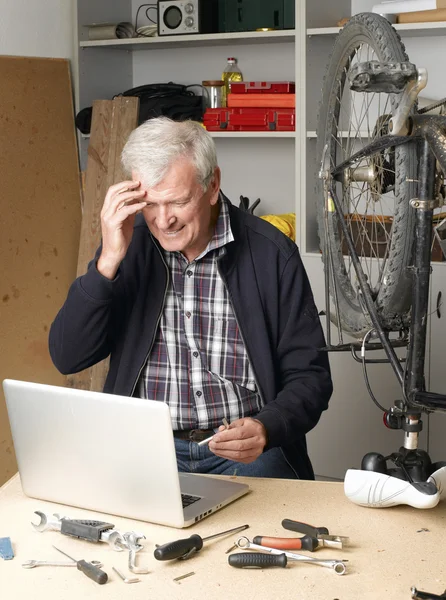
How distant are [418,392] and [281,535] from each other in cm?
31

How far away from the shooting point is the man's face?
73.2 inches

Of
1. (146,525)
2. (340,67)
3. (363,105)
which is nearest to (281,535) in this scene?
(146,525)

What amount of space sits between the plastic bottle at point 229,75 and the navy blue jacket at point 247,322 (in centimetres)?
156

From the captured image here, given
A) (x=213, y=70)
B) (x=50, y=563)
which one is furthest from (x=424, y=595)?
(x=213, y=70)

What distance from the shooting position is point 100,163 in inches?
135

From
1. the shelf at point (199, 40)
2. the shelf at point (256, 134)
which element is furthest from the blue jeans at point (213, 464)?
the shelf at point (199, 40)

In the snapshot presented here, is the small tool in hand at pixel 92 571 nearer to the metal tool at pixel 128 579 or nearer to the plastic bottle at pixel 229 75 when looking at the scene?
the metal tool at pixel 128 579

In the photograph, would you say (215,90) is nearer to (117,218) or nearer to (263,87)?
(263,87)

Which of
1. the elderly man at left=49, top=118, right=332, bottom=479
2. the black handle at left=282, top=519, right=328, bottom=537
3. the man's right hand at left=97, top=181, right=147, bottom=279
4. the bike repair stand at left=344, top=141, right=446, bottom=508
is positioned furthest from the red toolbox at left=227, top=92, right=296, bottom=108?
the black handle at left=282, top=519, right=328, bottom=537

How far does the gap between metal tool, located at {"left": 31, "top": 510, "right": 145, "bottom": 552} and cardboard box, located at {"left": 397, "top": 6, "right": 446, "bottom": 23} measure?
213 centimetres

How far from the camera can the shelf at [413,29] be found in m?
2.92

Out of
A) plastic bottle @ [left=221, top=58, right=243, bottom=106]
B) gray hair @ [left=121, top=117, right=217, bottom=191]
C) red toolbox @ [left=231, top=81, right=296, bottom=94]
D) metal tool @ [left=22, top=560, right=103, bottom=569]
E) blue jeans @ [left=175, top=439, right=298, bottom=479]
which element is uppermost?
plastic bottle @ [left=221, top=58, right=243, bottom=106]

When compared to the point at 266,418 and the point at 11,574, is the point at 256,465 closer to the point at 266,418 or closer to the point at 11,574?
the point at 266,418

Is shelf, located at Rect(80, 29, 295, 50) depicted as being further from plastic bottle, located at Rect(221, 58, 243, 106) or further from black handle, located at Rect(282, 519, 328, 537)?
black handle, located at Rect(282, 519, 328, 537)
